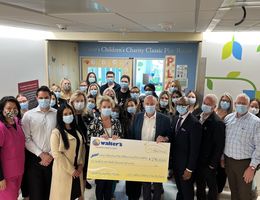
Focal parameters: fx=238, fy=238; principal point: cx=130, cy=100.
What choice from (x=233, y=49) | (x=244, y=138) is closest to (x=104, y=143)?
(x=244, y=138)

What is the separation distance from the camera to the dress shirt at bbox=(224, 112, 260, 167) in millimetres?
2494

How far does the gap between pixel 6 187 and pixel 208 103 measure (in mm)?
2392

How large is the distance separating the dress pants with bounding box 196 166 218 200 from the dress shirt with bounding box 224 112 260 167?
0.32 metres

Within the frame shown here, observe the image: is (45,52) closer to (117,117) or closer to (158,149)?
(117,117)

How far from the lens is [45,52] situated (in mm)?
5016

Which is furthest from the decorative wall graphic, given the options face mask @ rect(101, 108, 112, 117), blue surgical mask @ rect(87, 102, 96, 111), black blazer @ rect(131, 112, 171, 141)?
face mask @ rect(101, 108, 112, 117)

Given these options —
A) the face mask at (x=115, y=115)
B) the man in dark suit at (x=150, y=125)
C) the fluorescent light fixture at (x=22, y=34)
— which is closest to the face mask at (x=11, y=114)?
the face mask at (x=115, y=115)

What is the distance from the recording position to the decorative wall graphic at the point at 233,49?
14.0 ft

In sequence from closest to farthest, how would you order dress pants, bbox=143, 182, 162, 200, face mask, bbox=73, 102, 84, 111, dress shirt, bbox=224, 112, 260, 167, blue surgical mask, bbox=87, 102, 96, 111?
1. dress shirt, bbox=224, 112, 260, 167
2. dress pants, bbox=143, 182, 162, 200
3. face mask, bbox=73, 102, 84, 111
4. blue surgical mask, bbox=87, 102, 96, 111

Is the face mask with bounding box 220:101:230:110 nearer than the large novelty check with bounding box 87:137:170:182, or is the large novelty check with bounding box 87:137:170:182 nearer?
the large novelty check with bounding box 87:137:170:182

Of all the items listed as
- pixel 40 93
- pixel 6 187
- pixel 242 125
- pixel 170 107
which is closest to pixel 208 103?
pixel 242 125

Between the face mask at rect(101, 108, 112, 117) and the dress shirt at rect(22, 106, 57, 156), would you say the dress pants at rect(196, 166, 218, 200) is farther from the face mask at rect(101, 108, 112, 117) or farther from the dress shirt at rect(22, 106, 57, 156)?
the dress shirt at rect(22, 106, 57, 156)

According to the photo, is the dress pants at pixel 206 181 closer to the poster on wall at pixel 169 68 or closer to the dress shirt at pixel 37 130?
the dress shirt at pixel 37 130

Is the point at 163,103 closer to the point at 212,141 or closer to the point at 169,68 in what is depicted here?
the point at 212,141
